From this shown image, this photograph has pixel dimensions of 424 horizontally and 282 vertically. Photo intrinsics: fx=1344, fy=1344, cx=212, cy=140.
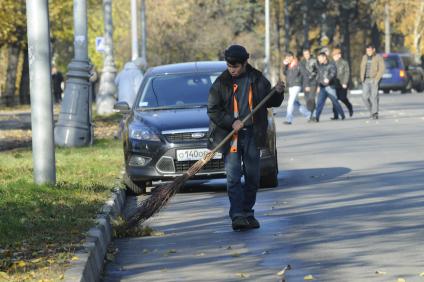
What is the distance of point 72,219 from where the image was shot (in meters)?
11.5

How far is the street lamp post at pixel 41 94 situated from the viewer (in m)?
14.5

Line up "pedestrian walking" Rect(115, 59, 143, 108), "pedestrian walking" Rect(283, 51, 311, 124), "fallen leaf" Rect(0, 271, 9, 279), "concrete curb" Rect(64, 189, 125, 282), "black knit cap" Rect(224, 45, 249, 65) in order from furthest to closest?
"pedestrian walking" Rect(283, 51, 311, 124), "pedestrian walking" Rect(115, 59, 143, 108), "black knit cap" Rect(224, 45, 249, 65), "concrete curb" Rect(64, 189, 125, 282), "fallen leaf" Rect(0, 271, 9, 279)

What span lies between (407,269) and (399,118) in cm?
2285

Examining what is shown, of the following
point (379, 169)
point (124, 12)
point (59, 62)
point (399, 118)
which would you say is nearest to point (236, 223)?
point (379, 169)

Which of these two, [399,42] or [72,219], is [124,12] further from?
[72,219]

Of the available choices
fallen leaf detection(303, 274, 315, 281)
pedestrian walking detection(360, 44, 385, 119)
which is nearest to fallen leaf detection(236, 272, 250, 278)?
fallen leaf detection(303, 274, 315, 281)

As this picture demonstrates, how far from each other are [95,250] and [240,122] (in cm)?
241

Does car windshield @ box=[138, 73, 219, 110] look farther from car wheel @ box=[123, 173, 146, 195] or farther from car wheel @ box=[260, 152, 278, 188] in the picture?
car wheel @ box=[260, 152, 278, 188]

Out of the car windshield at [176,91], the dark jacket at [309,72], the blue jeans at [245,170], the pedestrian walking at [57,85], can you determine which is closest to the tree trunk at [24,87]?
the pedestrian walking at [57,85]

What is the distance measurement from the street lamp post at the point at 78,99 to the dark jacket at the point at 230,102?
11407 mm

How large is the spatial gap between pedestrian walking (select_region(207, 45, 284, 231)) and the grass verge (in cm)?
129

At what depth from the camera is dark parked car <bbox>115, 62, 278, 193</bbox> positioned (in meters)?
15.2

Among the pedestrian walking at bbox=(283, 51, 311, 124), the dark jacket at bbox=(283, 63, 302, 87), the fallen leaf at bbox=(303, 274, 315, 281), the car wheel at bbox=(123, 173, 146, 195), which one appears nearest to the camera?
the fallen leaf at bbox=(303, 274, 315, 281)

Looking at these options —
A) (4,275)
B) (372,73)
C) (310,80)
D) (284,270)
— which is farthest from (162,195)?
(310,80)
